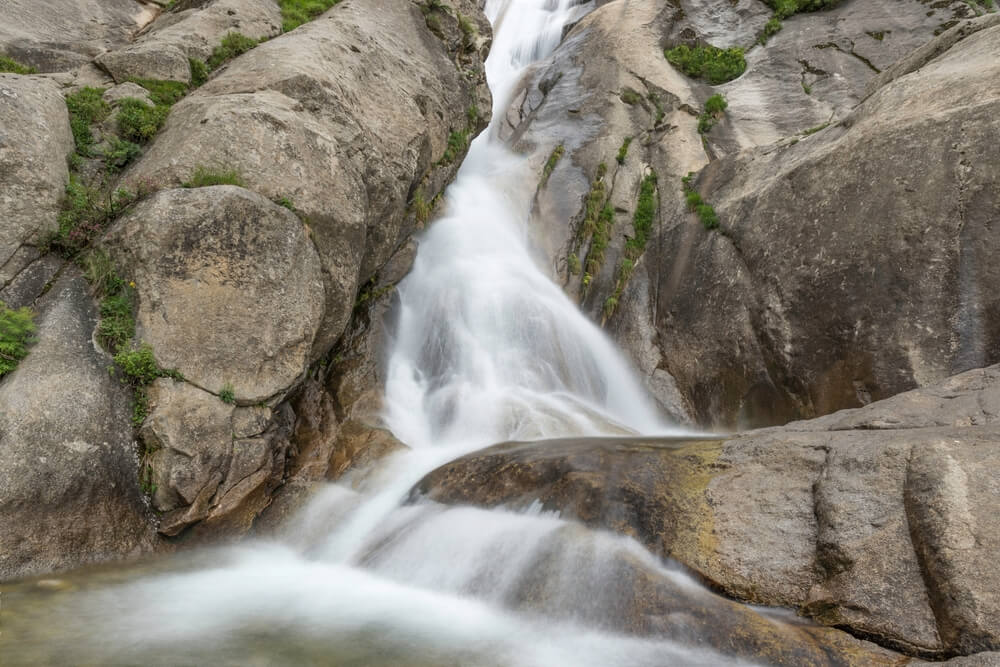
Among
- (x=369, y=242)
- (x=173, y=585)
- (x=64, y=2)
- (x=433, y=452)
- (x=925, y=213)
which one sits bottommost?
(x=433, y=452)

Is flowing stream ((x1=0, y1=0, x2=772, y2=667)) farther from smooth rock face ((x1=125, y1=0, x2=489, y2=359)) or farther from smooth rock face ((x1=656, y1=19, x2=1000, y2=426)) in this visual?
smooth rock face ((x1=125, y1=0, x2=489, y2=359))

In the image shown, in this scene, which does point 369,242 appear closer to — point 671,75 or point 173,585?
point 173,585

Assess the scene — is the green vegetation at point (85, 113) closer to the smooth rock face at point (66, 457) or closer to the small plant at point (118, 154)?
the small plant at point (118, 154)

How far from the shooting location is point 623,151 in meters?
16.8

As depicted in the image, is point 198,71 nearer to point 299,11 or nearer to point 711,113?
point 299,11

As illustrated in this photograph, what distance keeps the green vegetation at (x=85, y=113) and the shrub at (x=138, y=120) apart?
277 millimetres

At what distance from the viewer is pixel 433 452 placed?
8.59 metres

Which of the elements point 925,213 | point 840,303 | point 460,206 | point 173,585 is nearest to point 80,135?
point 173,585

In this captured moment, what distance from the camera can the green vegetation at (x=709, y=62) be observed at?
19125 mm

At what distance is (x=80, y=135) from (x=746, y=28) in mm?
22018

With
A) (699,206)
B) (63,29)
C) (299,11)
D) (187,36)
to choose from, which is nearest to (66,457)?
(187,36)

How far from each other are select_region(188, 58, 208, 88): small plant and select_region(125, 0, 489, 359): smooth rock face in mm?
494

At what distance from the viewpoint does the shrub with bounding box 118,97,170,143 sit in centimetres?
845

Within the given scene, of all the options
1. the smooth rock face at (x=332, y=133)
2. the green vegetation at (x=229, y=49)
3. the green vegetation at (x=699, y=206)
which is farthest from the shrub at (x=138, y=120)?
the green vegetation at (x=699, y=206)
